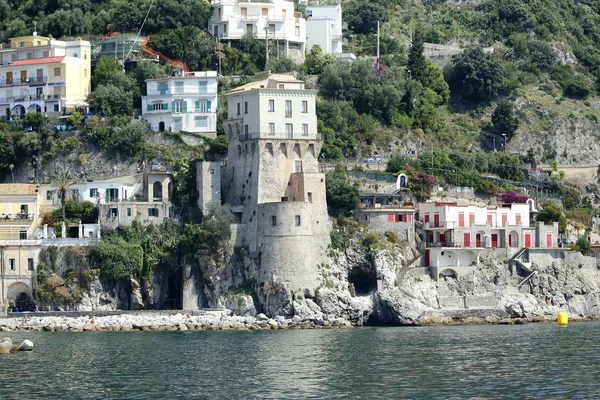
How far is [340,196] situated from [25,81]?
2359 centimetres

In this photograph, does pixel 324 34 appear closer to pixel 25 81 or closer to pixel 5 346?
pixel 25 81

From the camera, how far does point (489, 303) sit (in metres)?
88.1

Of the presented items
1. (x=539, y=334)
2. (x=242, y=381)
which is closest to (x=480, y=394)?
(x=242, y=381)

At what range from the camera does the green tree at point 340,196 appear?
88.6 meters

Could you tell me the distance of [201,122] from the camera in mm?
94312

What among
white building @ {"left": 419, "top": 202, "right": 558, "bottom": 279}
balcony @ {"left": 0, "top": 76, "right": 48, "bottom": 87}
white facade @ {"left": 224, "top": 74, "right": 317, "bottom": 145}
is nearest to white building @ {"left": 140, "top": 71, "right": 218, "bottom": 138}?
white facade @ {"left": 224, "top": 74, "right": 317, "bottom": 145}

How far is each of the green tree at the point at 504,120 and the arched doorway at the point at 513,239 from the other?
17252mm

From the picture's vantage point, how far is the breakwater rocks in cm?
8169

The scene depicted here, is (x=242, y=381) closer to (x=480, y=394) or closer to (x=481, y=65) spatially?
(x=480, y=394)

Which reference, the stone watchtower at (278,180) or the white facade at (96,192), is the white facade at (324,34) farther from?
the white facade at (96,192)

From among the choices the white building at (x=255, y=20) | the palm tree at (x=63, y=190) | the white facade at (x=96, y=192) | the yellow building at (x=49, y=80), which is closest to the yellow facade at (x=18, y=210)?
the white facade at (x=96, y=192)

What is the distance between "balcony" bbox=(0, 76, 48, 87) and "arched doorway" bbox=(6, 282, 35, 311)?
685 inches

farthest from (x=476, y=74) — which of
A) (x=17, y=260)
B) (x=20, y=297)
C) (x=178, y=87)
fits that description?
(x=20, y=297)

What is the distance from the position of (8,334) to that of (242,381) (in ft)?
78.0
